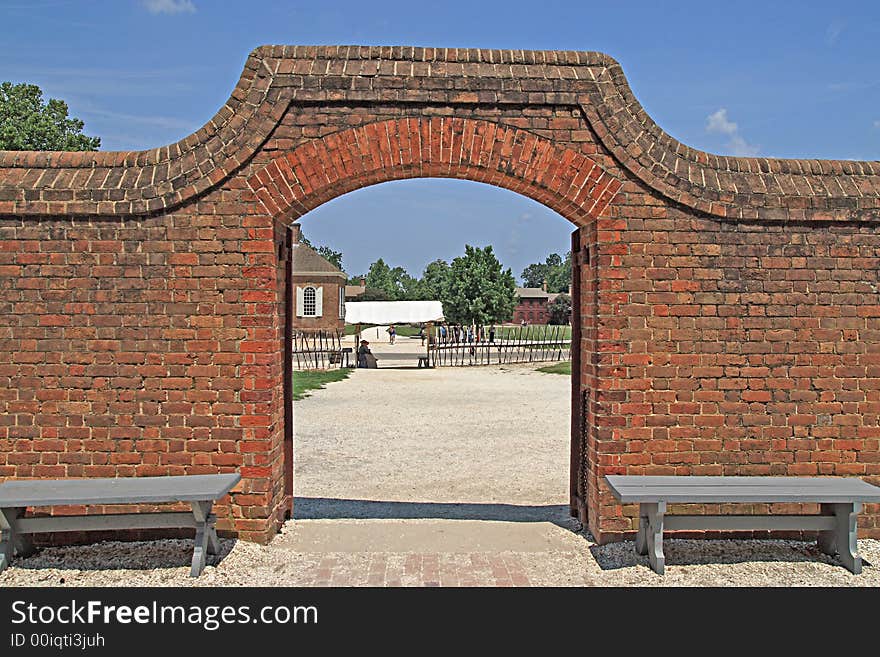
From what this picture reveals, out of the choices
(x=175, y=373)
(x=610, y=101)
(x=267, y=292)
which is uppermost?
(x=610, y=101)

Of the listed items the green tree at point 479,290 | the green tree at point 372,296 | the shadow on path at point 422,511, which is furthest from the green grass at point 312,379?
the green tree at point 372,296

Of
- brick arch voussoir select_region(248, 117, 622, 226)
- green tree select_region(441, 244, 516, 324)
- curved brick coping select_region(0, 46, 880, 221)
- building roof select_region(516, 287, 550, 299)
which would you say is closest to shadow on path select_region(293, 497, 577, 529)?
brick arch voussoir select_region(248, 117, 622, 226)

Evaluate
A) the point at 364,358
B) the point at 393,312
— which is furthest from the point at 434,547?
the point at 393,312

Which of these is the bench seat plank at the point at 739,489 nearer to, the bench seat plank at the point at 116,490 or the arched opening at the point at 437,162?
the arched opening at the point at 437,162

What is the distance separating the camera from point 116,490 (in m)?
4.99

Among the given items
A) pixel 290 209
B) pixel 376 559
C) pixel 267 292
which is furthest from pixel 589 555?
pixel 290 209

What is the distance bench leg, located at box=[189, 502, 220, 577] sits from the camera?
4.94m

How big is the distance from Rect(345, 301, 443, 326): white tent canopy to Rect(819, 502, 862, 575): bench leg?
2410 centimetres

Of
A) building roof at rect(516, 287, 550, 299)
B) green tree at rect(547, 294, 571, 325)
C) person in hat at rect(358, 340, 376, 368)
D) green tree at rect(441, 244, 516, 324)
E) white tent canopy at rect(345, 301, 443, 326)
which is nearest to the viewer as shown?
person in hat at rect(358, 340, 376, 368)

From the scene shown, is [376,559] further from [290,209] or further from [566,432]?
[566,432]

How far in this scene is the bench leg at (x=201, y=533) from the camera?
4941 mm

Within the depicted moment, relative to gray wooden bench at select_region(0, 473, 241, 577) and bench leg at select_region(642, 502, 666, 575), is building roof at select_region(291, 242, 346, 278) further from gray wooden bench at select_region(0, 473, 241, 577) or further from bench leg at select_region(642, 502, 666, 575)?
bench leg at select_region(642, 502, 666, 575)

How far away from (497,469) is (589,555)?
12.6 ft

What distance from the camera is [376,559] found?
5375 mm
